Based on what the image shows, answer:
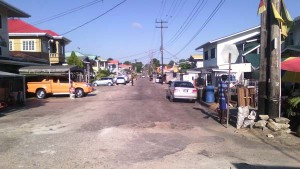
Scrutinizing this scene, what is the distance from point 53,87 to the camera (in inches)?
1187

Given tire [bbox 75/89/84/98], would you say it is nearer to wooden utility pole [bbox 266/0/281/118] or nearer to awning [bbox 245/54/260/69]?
awning [bbox 245/54/260/69]

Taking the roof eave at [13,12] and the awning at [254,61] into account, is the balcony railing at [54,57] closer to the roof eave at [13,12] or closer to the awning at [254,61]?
the roof eave at [13,12]

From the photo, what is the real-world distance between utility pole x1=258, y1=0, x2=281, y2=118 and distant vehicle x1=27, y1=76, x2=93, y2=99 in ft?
65.3

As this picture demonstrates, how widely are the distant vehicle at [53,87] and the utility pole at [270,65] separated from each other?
19.9 metres

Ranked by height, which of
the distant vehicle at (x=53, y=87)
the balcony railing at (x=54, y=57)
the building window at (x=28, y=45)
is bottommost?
the distant vehicle at (x=53, y=87)

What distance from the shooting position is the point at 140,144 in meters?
10.1

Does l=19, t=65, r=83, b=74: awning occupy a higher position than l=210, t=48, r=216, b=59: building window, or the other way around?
l=210, t=48, r=216, b=59: building window

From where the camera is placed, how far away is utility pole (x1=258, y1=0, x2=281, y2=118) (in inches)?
513

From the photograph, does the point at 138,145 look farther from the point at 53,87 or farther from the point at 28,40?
the point at 28,40

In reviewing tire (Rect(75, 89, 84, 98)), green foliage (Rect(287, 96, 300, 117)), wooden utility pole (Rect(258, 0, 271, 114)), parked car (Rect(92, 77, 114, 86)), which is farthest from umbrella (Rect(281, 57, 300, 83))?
parked car (Rect(92, 77, 114, 86))

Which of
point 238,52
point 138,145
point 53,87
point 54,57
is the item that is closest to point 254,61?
point 238,52

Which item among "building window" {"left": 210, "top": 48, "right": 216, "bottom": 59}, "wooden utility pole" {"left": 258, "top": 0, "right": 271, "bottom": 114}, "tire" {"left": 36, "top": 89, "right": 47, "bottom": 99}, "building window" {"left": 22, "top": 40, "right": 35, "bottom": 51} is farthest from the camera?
"building window" {"left": 210, "top": 48, "right": 216, "bottom": 59}

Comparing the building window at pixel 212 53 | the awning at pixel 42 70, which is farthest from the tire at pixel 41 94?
the building window at pixel 212 53

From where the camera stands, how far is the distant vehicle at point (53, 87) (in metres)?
29.8
